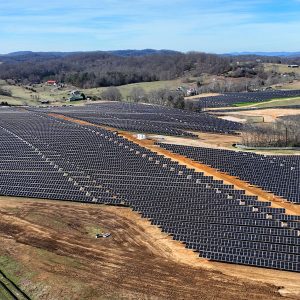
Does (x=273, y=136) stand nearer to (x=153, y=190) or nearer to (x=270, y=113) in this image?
(x=153, y=190)

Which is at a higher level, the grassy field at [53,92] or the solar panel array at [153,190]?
the grassy field at [53,92]

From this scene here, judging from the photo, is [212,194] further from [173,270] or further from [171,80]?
[171,80]

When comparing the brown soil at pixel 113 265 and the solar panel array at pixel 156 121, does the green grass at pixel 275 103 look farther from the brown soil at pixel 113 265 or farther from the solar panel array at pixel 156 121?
the brown soil at pixel 113 265

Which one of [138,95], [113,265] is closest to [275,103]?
[138,95]

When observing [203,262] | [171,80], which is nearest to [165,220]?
[203,262]

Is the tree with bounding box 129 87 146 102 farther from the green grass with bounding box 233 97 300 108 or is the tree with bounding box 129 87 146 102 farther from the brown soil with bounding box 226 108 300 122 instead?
the brown soil with bounding box 226 108 300 122

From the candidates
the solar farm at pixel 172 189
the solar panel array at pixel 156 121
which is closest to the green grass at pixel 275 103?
the solar panel array at pixel 156 121
